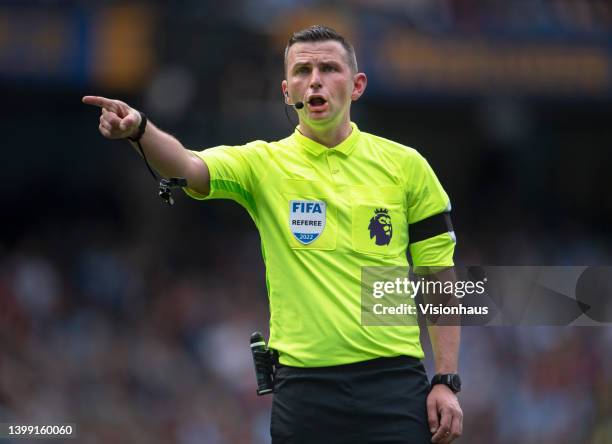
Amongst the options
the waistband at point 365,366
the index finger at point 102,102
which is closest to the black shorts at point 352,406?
the waistband at point 365,366

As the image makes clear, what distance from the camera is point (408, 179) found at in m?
4.96

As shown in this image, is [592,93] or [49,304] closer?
[49,304]

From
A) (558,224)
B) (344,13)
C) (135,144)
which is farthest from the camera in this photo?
(558,224)

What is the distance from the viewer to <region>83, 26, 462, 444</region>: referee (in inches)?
184

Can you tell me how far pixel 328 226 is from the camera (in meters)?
4.82

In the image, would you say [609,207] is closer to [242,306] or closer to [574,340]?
[574,340]

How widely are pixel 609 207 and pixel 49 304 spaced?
9.15 m

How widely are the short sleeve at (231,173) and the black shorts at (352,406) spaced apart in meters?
0.73

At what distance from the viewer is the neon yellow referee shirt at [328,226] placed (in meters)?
4.72

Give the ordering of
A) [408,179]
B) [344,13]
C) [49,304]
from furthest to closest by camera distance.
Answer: [344,13] < [49,304] < [408,179]

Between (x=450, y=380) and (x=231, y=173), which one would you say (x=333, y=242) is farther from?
(x=450, y=380)

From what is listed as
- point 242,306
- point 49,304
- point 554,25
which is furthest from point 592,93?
point 49,304

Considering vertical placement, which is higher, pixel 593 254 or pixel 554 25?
pixel 554 25

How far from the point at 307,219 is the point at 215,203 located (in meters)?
11.6
